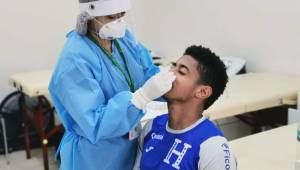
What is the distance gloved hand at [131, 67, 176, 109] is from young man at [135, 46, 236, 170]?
3.0 inches

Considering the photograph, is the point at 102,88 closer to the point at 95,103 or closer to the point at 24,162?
the point at 95,103

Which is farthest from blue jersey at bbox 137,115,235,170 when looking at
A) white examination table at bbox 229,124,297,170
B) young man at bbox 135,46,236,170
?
white examination table at bbox 229,124,297,170

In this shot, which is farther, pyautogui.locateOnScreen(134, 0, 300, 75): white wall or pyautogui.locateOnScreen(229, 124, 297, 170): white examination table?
pyautogui.locateOnScreen(134, 0, 300, 75): white wall

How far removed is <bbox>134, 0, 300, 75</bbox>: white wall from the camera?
2.87 metres

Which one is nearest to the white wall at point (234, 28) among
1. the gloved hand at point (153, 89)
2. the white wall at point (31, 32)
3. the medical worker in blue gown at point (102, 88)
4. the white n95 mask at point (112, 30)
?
the white wall at point (31, 32)

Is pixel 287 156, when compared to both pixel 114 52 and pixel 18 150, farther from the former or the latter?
pixel 18 150

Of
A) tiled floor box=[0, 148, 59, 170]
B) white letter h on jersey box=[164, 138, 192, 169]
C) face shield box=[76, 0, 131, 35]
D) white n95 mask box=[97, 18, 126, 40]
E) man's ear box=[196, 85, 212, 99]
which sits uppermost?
face shield box=[76, 0, 131, 35]

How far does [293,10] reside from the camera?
9.12 ft

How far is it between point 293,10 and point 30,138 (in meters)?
Result: 2.67

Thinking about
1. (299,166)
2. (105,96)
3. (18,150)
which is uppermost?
(105,96)

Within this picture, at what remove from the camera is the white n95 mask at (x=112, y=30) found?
1.43 m

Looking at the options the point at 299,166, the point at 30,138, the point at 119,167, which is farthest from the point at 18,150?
the point at 299,166

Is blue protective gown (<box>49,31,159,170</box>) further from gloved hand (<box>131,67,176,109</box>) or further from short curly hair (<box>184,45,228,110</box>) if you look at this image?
short curly hair (<box>184,45,228,110</box>)

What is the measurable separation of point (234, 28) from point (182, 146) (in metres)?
2.27
